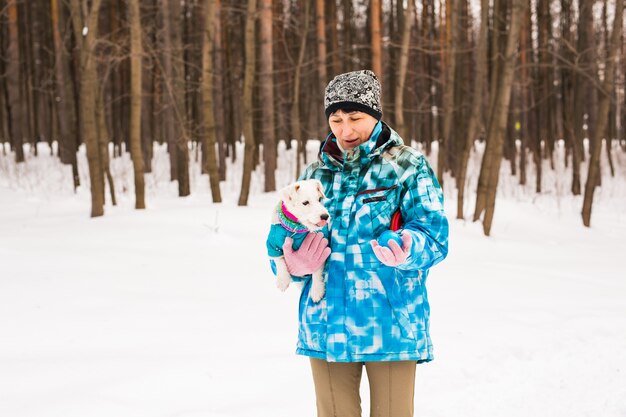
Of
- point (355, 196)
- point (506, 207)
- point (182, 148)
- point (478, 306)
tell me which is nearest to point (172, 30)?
point (182, 148)

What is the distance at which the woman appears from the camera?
6.96 feet

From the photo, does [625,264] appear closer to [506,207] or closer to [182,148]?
[506,207]

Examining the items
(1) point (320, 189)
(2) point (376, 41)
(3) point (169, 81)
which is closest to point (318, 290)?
(1) point (320, 189)

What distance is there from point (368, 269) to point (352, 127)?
550 mm

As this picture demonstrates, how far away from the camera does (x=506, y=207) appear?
14359 millimetres

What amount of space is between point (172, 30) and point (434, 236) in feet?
48.8

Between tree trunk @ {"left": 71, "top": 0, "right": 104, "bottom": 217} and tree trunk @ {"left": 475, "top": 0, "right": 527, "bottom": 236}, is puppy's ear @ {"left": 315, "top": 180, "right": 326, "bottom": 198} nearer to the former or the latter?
tree trunk @ {"left": 71, "top": 0, "right": 104, "bottom": 217}

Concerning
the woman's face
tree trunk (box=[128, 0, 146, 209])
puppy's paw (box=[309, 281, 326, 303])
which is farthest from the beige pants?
Result: tree trunk (box=[128, 0, 146, 209])

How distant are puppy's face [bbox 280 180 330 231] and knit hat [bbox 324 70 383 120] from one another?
0.32 m

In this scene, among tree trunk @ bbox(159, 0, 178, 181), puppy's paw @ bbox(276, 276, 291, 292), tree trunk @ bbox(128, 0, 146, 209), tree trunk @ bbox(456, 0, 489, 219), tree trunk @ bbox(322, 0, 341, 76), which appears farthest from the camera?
tree trunk @ bbox(322, 0, 341, 76)

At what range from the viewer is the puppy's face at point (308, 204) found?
2152mm

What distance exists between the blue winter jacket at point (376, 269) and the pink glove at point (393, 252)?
0.12 meters

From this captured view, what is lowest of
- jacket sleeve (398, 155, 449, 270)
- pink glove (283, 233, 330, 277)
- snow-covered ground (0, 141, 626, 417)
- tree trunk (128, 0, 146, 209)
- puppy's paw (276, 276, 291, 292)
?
snow-covered ground (0, 141, 626, 417)

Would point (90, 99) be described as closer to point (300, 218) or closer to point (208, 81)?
point (208, 81)
